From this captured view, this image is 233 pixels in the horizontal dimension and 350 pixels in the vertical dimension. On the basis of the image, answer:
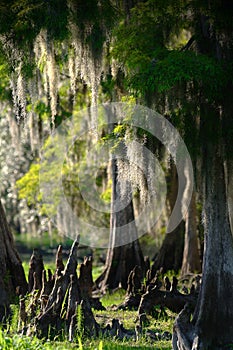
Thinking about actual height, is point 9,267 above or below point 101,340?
above

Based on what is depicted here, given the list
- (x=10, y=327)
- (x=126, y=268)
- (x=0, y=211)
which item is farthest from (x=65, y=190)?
(x=10, y=327)

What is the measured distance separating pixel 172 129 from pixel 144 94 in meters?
0.63

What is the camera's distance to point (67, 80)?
1598 centimetres

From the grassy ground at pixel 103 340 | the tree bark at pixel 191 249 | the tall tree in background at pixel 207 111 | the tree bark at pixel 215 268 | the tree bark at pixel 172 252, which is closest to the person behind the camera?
the grassy ground at pixel 103 340

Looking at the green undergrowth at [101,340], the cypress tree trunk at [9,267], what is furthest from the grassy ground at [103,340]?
the cypress tree trunk at [9,267]

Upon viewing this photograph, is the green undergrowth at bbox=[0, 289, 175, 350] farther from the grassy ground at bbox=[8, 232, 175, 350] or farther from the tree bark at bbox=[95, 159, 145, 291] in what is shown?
the tree bark at bbox=[95, 159, 145, 291]

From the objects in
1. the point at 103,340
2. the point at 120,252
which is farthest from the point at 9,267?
the point at 120,252

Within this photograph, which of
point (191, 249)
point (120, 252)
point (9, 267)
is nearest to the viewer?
point (9, 267)

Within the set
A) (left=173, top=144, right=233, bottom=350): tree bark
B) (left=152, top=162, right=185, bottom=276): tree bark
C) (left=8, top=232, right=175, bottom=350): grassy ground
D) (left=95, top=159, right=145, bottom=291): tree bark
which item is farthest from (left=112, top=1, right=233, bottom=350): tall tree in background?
(left=152, top=162, right=185, bottom=276): tree bark

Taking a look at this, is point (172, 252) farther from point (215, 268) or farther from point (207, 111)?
point (207, 111)

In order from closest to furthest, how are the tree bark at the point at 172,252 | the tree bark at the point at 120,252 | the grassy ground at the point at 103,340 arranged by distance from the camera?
the grassy ground at the point at 103,340
the tree bark at the point at 120,252
the tree bark at the point at 172,252

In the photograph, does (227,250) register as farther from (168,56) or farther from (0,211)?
Answer: (0,211)

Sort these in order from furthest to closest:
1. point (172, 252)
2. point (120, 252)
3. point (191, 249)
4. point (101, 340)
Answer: point (172, 252) < point (191, 249) < point (120, 252) < point (101, 340)

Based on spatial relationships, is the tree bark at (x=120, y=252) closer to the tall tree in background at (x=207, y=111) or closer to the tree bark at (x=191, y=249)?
the tree bark at (x=191, y=249)
